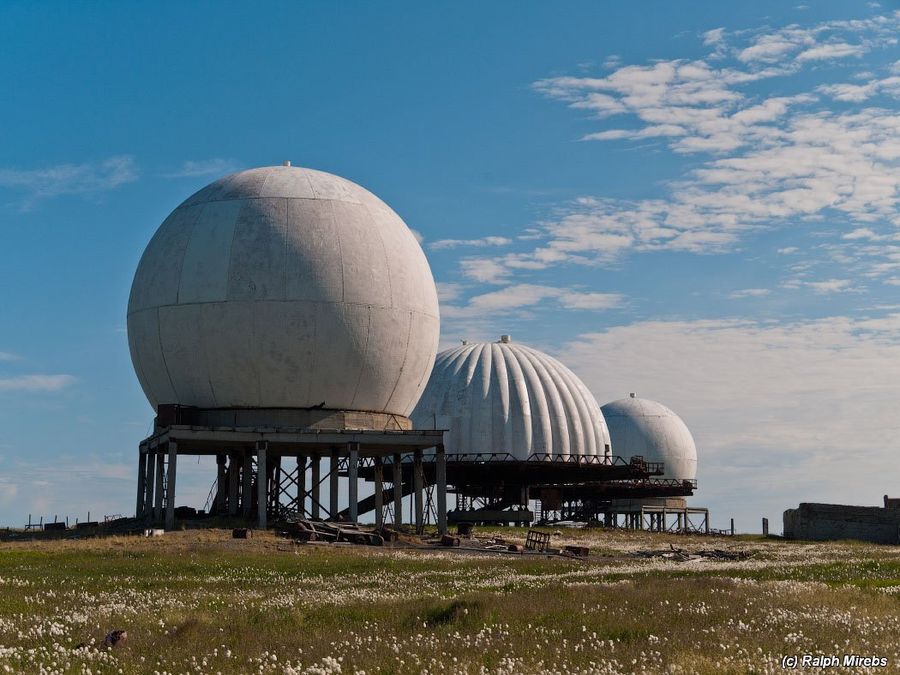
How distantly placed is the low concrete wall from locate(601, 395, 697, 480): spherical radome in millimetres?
35824

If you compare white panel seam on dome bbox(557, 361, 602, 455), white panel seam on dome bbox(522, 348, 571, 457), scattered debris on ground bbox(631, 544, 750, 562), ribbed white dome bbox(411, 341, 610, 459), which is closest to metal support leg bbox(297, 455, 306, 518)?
scattered debris on ground bbox(631, 544, 750, 562)

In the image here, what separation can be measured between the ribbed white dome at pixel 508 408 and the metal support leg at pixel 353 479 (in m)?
28.1

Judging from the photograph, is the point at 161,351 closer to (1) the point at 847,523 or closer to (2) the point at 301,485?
(2) the point at 301,485

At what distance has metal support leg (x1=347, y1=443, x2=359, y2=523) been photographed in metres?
50.9

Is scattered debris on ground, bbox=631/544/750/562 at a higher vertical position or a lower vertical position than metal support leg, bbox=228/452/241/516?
lower

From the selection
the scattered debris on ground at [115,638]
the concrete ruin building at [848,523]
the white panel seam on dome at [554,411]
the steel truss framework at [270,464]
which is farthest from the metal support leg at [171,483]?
the concrete ruin building at [848,523]

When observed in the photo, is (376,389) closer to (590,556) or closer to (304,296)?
A: (304,296)

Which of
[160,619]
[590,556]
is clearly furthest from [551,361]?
[160,619]

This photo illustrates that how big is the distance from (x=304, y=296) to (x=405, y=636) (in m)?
35.5

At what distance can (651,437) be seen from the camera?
Answer: 107438 millimetres

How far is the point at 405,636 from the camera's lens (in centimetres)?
1639

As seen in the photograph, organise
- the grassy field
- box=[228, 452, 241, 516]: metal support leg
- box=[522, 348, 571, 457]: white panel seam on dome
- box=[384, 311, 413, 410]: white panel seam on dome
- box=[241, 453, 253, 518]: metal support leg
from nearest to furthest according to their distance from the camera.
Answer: the grassy field
box=[241, 453, 253, 518]: metal support leg
box=[384, 311, 413, 410]: white panel seam on dome
box=[228, 452, 241, 516]: metal support leg
box=[522, 348, 571, 457]: white panel seam on dome

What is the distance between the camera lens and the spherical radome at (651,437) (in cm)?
10688

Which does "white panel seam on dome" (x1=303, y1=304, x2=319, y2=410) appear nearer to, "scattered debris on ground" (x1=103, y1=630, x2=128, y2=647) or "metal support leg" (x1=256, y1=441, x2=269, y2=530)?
"metal support leg" (x1=256, y1=441, x2=269, y2=530)
